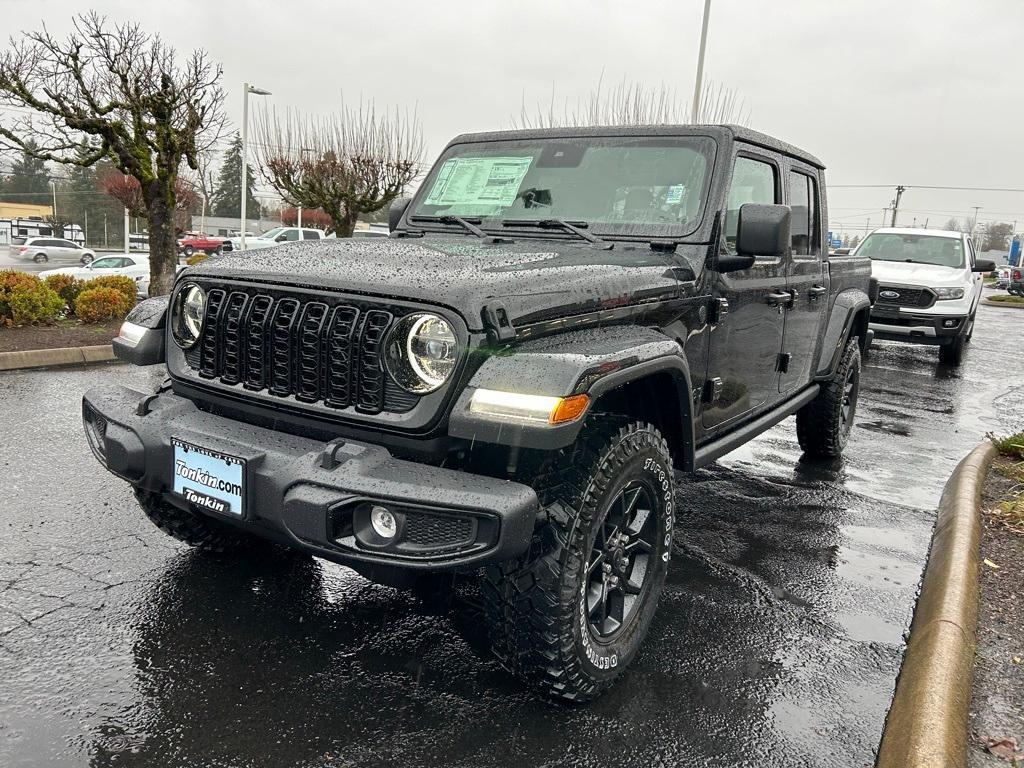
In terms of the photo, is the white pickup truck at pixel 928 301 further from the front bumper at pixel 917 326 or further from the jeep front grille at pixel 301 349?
the jeep front grille at pixel 301 349

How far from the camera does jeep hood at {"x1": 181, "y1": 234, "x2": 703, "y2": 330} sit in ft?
7.97

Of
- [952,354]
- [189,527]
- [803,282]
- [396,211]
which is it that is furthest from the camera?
[952,354]

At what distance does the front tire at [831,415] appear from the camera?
5.55 meters

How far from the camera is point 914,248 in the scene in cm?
1273

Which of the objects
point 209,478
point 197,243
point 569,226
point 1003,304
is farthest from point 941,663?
point 197,243

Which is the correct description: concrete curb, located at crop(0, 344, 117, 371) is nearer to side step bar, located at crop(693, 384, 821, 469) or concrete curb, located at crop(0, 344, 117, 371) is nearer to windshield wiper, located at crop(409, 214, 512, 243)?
windshield wiper, located at crop(409, 214, 512, 243)

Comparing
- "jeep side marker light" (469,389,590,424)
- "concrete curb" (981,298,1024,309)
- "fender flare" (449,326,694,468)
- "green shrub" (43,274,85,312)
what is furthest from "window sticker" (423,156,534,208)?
"concrete curb" (981,298,1024,309)

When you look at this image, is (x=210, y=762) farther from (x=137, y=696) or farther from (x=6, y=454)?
(x=6, y=454)

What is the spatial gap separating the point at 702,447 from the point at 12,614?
284 centimetres

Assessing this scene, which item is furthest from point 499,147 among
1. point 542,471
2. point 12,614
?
point 12,614

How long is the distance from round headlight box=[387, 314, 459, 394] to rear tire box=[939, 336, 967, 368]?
11084 mm

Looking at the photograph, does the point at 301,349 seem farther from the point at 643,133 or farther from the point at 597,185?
the point at 643,133

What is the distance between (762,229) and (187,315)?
2269 mm

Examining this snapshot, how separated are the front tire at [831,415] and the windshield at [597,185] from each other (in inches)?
98.6
